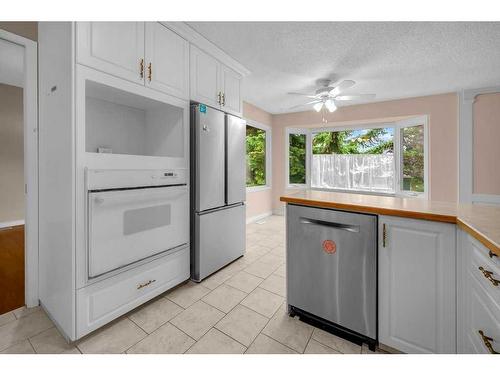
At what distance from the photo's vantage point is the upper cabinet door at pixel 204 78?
2.18 metres

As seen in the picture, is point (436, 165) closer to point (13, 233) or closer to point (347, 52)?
point (347, 52)

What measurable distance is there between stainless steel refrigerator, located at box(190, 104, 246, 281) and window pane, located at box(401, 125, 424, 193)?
351 centimetres

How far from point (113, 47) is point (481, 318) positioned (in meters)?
2.46

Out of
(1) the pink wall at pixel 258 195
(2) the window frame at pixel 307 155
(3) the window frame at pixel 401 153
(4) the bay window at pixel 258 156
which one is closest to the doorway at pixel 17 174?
(1) the pink wall at pixel 258 195

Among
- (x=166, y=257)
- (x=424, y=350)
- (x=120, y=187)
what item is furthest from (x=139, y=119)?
(x=424, y=350)

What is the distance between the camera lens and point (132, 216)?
1687mm

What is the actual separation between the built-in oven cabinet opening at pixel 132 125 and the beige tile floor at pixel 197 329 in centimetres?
Result: 126

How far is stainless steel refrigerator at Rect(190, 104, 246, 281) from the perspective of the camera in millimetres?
2174

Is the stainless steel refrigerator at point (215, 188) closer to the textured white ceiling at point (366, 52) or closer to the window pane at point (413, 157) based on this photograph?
the textured white ceiling at point (366, 52)

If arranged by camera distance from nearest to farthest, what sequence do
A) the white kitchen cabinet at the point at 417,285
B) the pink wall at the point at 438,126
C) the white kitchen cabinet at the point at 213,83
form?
the white kitchen cabinet at the point at 417,285 → the white kitchen cabinet at the point at 213,83 → the pink wall at the point at 438,126

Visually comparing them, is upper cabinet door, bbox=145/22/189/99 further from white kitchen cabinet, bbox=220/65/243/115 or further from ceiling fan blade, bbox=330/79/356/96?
ceiling fan blade, bbox=330/79/356/96

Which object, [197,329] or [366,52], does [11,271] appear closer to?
[197,329]

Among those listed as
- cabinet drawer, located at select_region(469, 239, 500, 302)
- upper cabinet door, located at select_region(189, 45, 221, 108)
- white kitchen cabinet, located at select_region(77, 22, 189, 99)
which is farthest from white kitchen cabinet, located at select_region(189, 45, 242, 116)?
cabinet drawer, located at select_region(469, 239, 500, 302)

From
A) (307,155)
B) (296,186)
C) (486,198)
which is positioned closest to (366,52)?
(307,155)
